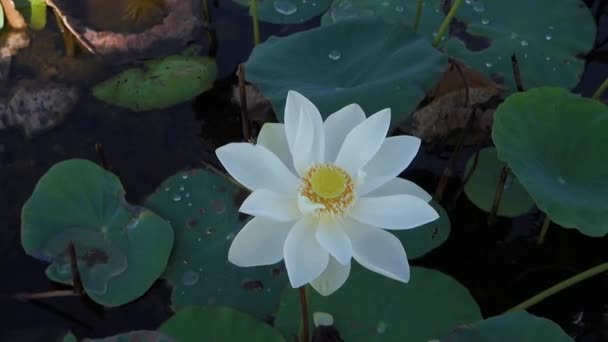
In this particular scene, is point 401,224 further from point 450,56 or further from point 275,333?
point 450,56

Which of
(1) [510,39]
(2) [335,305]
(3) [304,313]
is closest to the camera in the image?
(3) [304,313]

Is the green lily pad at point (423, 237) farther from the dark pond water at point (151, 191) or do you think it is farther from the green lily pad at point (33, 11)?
the green lily pad at point (33, 11)

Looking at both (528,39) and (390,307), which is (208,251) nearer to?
(390,307)

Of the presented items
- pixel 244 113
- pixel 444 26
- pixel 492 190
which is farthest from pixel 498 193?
pixel 244 113

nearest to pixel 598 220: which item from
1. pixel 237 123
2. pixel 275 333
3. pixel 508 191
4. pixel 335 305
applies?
pixel 508 191

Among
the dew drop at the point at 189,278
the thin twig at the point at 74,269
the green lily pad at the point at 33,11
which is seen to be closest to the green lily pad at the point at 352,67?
the dew drop at the point at 189,278
